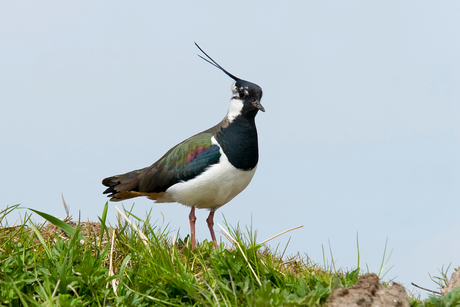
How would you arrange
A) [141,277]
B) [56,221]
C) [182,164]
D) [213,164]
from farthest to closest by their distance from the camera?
[182,164] → [213,164] → [56,221] → [141,277]

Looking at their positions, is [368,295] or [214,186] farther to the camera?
[214,186]

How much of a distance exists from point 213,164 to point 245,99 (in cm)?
88

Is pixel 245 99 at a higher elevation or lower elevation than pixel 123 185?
higher

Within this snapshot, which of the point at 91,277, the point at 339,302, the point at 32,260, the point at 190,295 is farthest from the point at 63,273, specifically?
the point at 339,302

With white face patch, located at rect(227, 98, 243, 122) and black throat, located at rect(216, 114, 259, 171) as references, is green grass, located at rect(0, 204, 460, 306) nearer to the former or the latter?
black throat, located at rect(216, 114, 259, 171)

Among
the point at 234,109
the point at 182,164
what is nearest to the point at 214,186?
the point at 182,164

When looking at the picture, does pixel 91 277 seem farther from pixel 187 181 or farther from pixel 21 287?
pixel 187 181

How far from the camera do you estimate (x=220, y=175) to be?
5848mm

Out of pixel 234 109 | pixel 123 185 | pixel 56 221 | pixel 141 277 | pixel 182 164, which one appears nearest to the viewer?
pixel 141 277

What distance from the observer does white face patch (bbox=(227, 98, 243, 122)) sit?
20.3ft

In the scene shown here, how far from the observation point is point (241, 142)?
19.6 feet

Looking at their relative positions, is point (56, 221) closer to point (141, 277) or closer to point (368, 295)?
point (141, 277)

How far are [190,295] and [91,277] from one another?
812 millimetres

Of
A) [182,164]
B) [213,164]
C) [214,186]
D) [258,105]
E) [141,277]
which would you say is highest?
[258,105]
